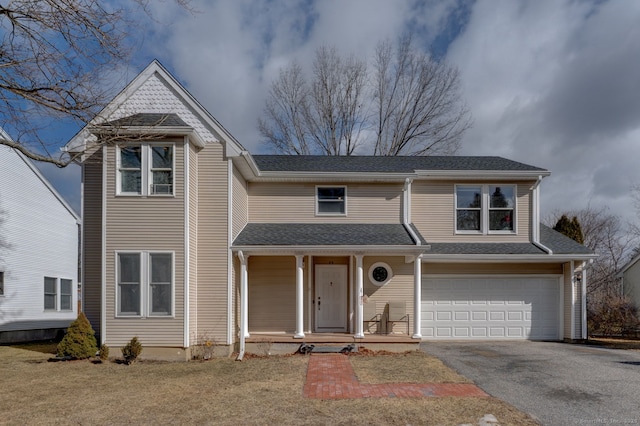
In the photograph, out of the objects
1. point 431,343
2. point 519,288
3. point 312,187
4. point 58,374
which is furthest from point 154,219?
point 519,288

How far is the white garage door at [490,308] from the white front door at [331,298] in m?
2.72

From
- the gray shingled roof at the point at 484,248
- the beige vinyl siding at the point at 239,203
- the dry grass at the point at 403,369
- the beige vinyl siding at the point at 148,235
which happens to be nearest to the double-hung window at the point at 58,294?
the beige vinyl siding at the point at 148,235

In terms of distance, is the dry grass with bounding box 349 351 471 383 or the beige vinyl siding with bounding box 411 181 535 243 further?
the beige vinyl siding with bounding box 411 181 535 243

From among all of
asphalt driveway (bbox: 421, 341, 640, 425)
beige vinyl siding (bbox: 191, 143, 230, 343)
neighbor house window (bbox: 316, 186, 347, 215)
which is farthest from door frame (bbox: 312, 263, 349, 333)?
beige vinyl siding (bbox: 191, 143, 230, 343)

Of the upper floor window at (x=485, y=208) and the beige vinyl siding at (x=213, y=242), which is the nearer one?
the beige vinyl siding at (x=213, y=242)

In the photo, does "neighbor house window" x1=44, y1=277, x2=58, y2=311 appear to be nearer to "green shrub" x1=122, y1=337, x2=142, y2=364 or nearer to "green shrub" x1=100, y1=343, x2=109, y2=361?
"green shrub" x1=100, y1=343, x2=109, y2=361

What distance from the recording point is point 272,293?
15.1 m

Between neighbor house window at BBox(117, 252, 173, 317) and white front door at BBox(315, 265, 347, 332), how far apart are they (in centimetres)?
496

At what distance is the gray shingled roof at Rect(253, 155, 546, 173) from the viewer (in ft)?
52.0

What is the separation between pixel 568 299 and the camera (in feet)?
52.7

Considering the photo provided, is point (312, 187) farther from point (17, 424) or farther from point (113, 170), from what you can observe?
point (17, 424)

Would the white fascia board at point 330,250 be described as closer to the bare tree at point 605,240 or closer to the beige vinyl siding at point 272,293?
the beige vinyl siding at point 272,293

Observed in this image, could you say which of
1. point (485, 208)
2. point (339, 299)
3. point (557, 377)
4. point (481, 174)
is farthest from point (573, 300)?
point (339, 299)

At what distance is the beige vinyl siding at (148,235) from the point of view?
12.2 m
